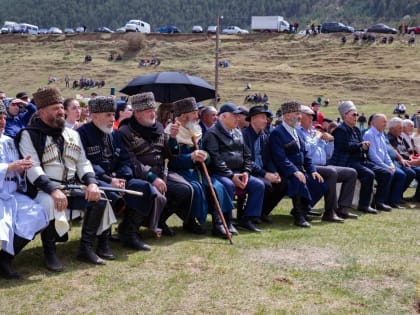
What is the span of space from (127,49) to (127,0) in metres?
121

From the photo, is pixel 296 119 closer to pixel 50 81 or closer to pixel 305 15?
pixel 50 81

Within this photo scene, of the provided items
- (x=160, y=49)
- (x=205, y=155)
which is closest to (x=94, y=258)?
(x=205, y=155)

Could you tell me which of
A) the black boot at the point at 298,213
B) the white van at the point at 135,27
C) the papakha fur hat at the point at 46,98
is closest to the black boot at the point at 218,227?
the black boot at the point at 298,213

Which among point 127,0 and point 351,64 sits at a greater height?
point 127,0

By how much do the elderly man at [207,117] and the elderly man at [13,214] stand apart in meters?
3.53

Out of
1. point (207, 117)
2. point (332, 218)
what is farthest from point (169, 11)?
point (332, 218)

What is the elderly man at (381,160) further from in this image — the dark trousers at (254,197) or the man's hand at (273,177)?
the dark trousers at (254,197)

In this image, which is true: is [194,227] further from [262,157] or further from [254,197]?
[262,157]

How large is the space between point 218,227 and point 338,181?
2623mm

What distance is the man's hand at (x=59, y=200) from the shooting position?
17.8 ft

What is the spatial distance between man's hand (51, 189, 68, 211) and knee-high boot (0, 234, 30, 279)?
16.5 inches

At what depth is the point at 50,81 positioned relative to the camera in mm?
50000

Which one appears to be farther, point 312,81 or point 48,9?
point 48,9

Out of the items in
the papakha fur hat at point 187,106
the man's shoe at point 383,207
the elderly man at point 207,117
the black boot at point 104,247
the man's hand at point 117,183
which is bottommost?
the man's shoe at point 383,207
